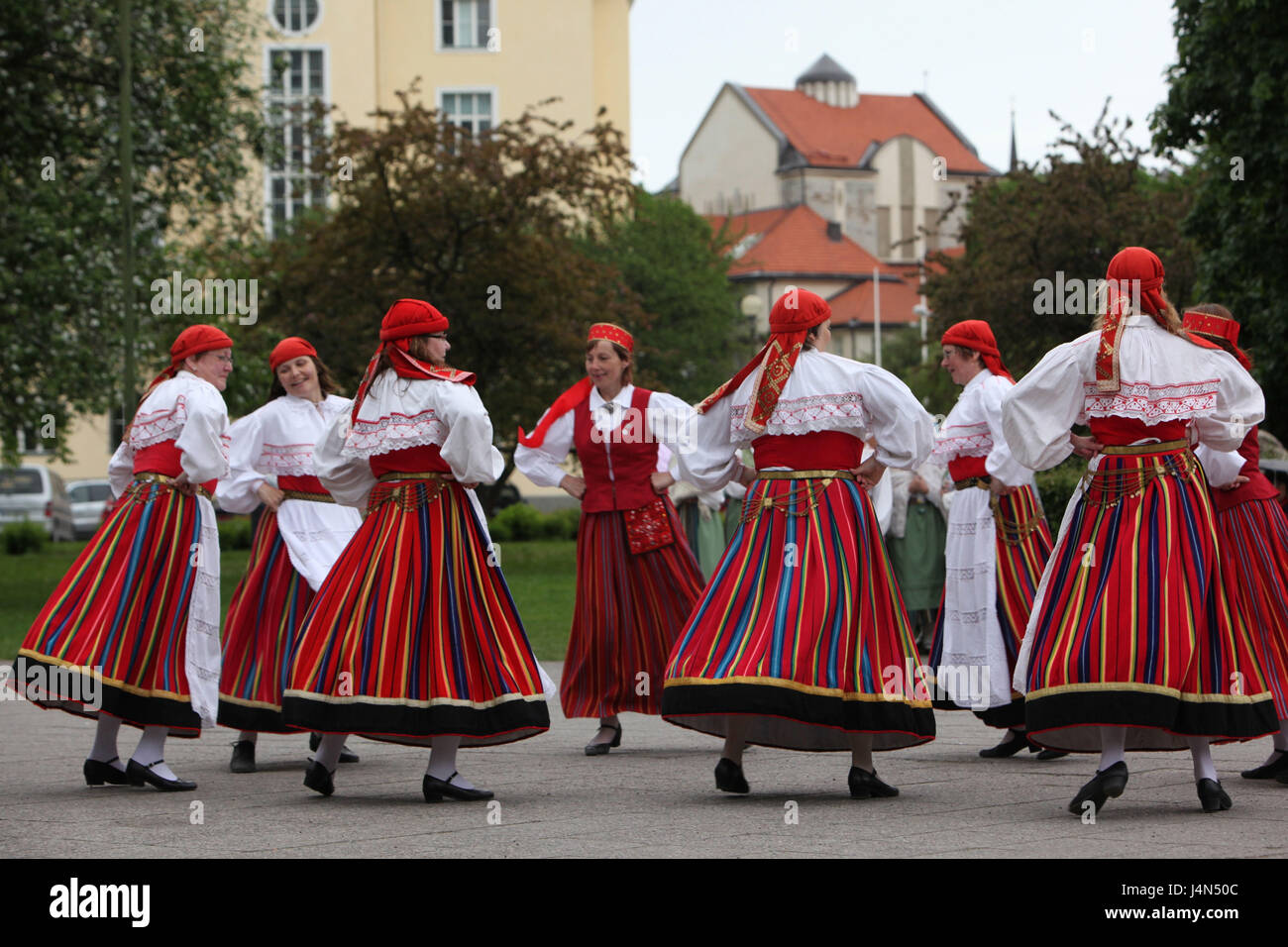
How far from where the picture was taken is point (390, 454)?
8.05 meters

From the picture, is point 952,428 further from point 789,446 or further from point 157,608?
point 157,608

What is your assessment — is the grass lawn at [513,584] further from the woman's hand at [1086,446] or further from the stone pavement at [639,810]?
the woman's hand at [1086,446]

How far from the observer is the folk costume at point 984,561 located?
9.62 metres

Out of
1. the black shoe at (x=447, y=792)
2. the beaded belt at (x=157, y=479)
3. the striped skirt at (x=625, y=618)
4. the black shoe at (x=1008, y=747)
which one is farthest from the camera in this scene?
the striped skirt at (x=625, y=618)

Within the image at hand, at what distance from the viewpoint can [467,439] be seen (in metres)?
7.83

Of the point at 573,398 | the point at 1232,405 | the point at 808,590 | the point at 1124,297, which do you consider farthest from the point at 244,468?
the point at 1232,405

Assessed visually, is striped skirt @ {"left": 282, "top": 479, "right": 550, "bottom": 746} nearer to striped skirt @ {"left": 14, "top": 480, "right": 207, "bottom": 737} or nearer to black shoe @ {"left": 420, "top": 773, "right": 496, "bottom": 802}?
black shoe @ {"left": 420, "top": 773, "right": 496, "bottom": 802}

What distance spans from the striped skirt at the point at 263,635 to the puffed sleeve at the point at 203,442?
2.95 feet

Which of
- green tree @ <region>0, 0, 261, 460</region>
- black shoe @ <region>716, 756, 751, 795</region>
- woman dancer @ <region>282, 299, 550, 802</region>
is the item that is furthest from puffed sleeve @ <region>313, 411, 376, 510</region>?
green tree @ <region>0, 0, 261, 460</region>

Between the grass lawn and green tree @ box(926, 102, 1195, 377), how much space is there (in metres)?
7.38

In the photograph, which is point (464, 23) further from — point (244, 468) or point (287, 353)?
point (244, 468)

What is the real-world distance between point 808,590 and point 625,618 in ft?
8.97

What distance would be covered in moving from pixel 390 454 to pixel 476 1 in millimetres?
51866

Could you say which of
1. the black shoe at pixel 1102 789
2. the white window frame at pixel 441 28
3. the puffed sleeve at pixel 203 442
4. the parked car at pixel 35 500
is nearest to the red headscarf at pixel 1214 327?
the black shoe at pixel 1102 789
